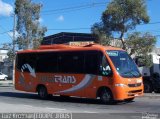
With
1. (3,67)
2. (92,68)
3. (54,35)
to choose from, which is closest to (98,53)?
(92,68)

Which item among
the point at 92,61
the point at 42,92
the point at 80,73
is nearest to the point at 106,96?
the point at 92,61

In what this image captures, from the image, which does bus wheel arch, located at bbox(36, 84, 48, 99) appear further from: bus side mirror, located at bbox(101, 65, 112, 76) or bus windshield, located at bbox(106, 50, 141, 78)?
bus windshield, located at bbox(106, 50, 141, 78)

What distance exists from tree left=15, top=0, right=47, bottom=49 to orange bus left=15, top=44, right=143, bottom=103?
1979 centimetres

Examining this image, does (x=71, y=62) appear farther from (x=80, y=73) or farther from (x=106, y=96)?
(x=106, y=96)

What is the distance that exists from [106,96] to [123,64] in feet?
5.84

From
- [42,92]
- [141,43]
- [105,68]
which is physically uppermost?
[141,43]

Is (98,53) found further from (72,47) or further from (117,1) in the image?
(117,1)

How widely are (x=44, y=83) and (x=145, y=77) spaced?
9263 mm

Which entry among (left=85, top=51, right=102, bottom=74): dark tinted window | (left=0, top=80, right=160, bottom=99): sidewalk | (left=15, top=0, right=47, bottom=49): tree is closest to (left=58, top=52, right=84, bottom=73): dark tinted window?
(left=85, top=51, right=102, bottom=74): dark tinted window

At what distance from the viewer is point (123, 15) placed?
32250 millimetres

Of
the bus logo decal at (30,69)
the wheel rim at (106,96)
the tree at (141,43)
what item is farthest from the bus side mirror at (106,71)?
the tree at (141,43)

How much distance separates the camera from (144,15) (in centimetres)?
3262

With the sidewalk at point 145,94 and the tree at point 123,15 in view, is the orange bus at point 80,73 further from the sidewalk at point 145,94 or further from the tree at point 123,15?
the tree at point 123,15

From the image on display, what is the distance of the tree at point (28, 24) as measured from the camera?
46.3 metres
